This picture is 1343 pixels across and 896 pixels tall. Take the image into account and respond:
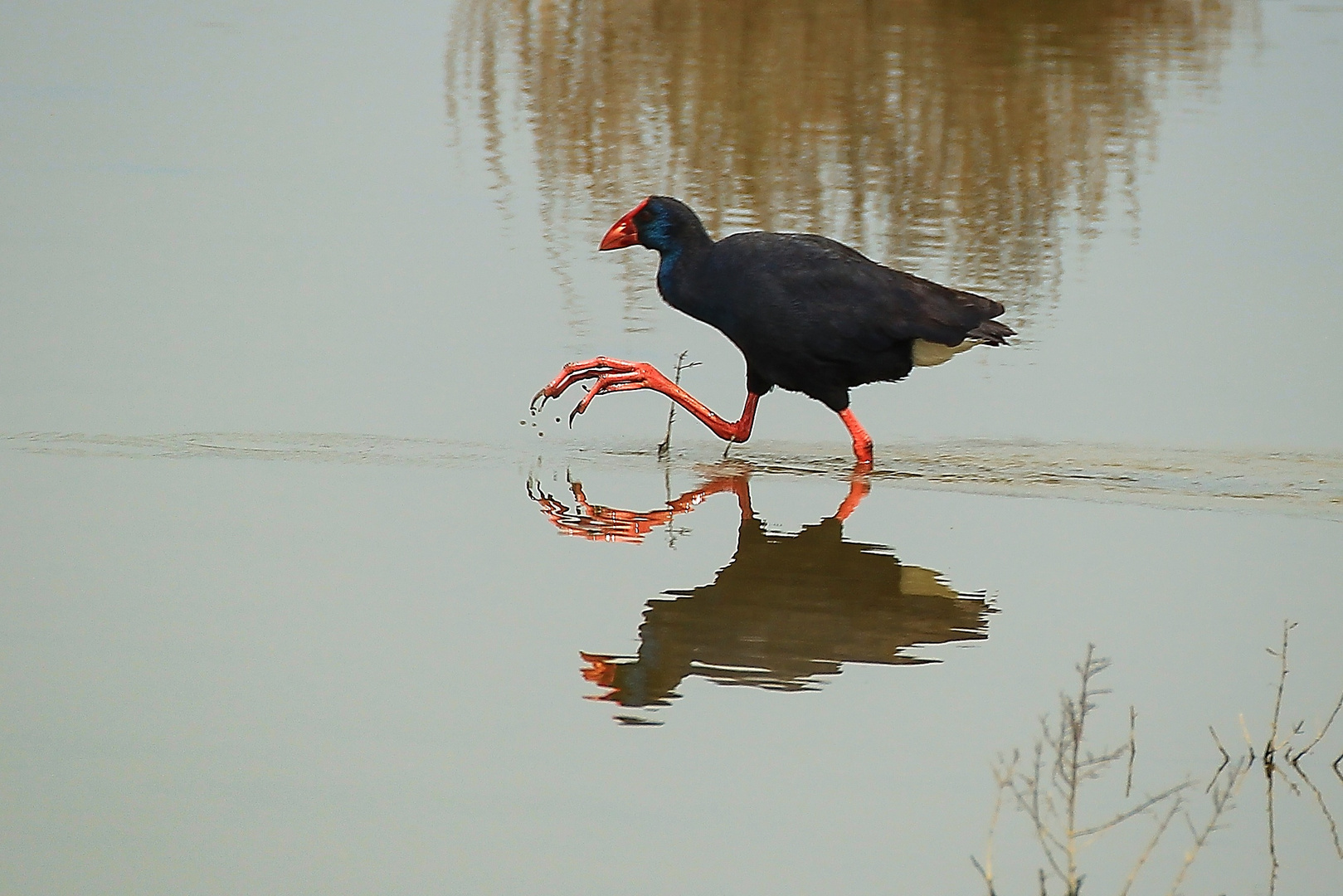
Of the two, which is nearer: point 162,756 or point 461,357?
point 162,756

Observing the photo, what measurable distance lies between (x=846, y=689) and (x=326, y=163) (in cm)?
802

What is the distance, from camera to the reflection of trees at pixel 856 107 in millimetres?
11609

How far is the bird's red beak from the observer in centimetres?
790

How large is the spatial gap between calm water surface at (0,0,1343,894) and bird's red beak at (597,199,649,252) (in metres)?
0.74

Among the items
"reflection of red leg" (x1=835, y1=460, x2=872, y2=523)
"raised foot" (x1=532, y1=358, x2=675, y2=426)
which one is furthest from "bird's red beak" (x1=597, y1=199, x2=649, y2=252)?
"reflection of red leg" (x1=835, y1=460, x2=872, y2=523)

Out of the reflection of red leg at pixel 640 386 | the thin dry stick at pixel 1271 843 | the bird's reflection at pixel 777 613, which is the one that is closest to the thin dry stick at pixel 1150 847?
the thin dry stick at pixel 1271 843

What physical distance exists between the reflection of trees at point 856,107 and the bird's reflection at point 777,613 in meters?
3.90

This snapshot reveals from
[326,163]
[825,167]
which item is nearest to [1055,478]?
[825,167]

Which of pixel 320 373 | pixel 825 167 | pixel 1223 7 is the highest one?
pixel 1223 7

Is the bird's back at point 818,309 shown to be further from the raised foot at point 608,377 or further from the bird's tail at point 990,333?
the raised foot at point 608,377

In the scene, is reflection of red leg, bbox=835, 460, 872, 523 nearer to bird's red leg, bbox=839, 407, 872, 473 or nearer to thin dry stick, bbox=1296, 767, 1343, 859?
bird's red leg, bbox=839, 407, 872, 473

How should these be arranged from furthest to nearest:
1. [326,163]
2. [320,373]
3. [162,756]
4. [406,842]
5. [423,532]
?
[326,163], [320,373], [423,532], [162,756], [406,842]

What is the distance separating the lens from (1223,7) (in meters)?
19.9

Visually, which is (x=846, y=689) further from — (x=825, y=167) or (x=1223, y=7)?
(x=1223, y=7)
